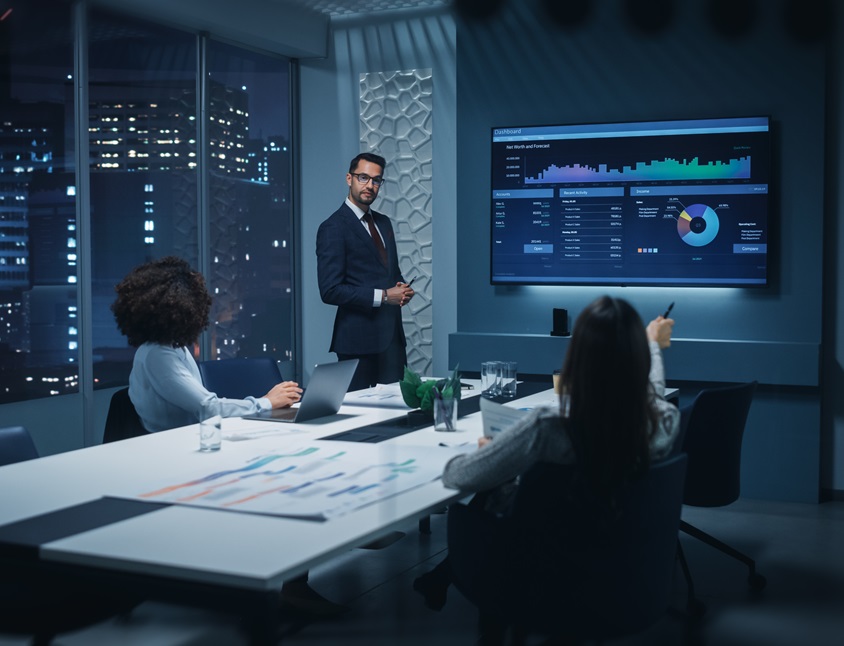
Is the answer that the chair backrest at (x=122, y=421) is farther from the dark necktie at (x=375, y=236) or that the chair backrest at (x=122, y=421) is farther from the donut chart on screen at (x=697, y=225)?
the donut chart on screen at (x=697, y=225)

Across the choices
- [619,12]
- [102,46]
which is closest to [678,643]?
[619,12]

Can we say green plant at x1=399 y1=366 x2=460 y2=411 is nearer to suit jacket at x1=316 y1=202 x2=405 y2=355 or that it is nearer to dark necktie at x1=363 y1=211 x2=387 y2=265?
suit jacket at x1=316 y1=202 x2=405 y2=355

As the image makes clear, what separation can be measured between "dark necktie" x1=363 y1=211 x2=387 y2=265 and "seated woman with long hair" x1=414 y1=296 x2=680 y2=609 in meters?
3.50

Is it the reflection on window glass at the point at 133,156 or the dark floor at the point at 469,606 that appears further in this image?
the reflection on window glass at the point at 133,156

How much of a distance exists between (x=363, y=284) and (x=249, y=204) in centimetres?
139

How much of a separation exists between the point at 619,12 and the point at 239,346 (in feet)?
10.4

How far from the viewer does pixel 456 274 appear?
20.9 ft

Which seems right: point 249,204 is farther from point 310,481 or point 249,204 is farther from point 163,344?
point 310,481

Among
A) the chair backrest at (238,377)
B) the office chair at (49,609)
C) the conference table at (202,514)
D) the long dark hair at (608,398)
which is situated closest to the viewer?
the conference table at (202,514)

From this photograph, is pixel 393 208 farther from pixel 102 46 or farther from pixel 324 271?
pixel 102 46

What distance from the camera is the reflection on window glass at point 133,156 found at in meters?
5.38

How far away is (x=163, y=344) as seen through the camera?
11.2 feet

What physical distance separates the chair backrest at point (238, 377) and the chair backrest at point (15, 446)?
4.28 ft

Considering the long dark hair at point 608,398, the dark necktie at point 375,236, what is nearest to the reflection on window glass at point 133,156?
the dark necktie at point 375,236
